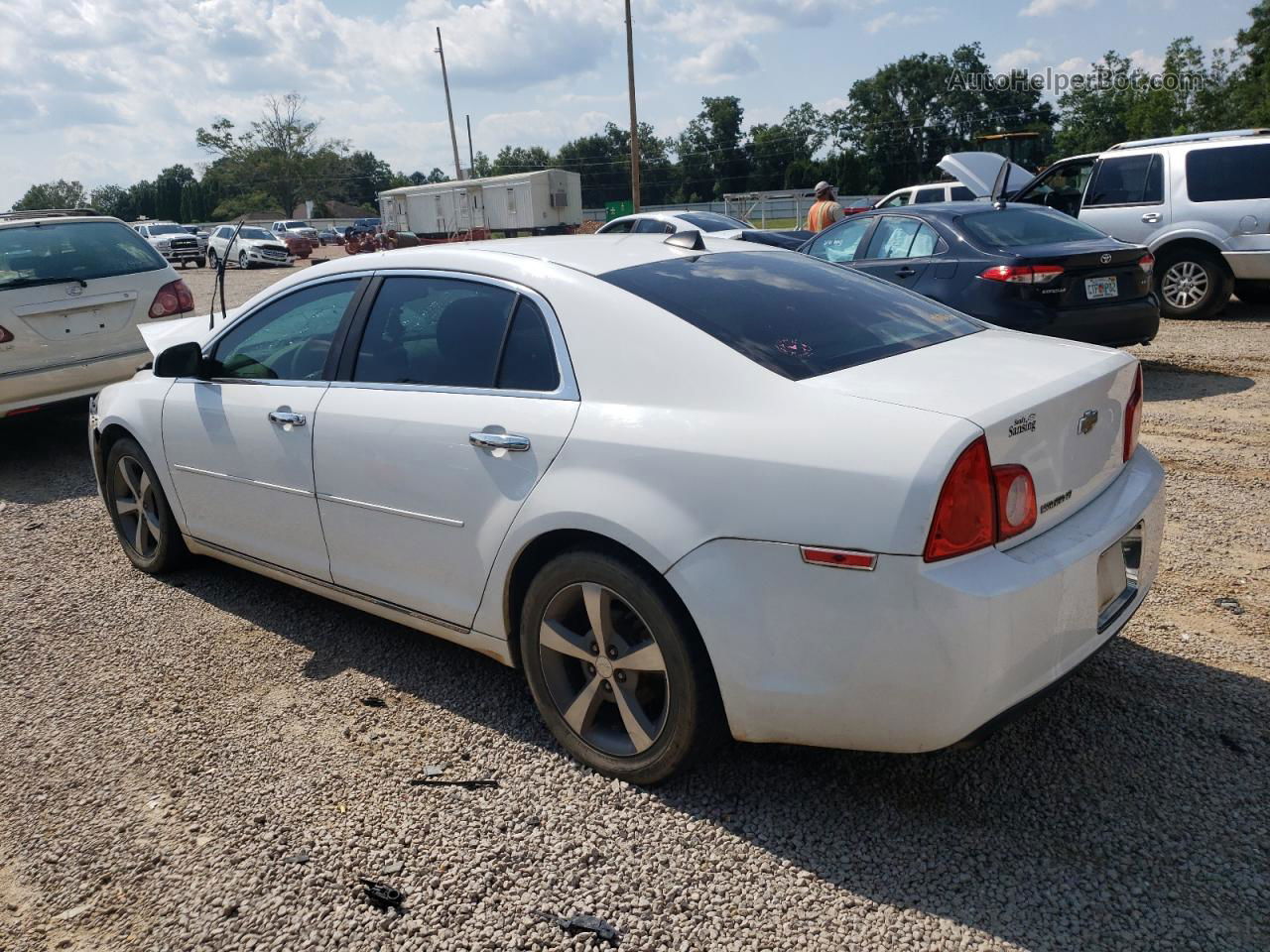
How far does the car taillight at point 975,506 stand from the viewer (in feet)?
7.50

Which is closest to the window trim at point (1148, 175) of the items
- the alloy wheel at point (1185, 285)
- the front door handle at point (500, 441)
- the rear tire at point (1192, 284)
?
the rear tire at point (1192, 284)

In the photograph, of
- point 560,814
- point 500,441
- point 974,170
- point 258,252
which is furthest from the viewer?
point 258,252

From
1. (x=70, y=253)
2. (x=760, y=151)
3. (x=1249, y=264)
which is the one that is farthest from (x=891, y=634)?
(x=760, y=151)

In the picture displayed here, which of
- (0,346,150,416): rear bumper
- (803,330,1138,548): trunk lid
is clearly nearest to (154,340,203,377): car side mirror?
(803,330,1138,548): trunk lid

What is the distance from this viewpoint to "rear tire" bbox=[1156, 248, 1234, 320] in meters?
10.6

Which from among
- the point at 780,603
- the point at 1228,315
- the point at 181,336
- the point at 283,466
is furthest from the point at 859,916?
the point at 1228,315

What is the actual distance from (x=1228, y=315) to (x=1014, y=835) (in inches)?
419

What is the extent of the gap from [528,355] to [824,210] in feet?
35.4

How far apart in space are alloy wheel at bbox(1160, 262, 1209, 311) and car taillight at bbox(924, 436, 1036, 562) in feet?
32.5

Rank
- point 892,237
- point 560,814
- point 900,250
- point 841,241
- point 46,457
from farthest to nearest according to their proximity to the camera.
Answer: point 841,241 < point 892,237 < point 900,250 < point 46,457 < point 560,814

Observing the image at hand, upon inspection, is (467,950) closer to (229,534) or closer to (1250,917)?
(1250,917)

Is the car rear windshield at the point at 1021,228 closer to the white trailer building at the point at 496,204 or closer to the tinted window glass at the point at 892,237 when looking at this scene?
the tinted window glass at the point at 892,237

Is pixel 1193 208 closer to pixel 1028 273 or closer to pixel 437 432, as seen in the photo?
pixel 1028 273

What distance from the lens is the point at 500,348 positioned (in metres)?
3.21
